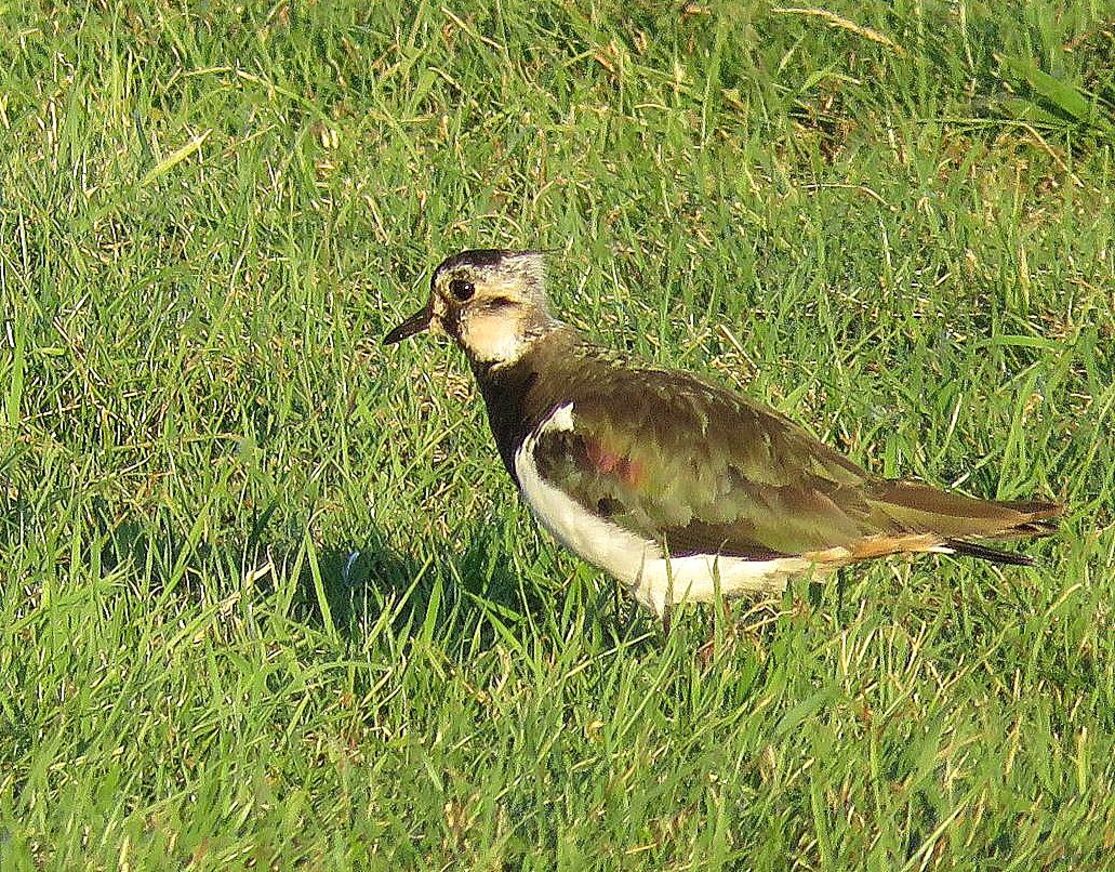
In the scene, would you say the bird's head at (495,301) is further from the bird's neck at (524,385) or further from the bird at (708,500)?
the bird at (708,500)

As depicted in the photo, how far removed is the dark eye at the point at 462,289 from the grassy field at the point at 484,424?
56 centimetres

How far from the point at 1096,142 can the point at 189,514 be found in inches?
161

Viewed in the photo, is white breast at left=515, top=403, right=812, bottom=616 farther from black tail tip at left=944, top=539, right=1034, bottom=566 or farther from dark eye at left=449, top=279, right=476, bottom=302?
dark eye at left=449, top=279, right=476, bottom=302

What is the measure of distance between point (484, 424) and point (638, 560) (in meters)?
1.35

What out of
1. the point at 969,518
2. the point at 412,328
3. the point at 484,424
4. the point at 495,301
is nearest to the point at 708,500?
the point at 969,518

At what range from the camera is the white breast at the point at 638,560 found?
5559 millimetres

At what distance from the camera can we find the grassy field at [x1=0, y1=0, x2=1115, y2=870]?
4473 millimetres

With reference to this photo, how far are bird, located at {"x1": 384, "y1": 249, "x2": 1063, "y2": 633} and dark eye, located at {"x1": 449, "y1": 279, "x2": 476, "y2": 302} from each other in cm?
59

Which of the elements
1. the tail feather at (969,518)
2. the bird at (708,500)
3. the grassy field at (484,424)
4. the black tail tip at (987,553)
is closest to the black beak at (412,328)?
the grassy field at (484,424)

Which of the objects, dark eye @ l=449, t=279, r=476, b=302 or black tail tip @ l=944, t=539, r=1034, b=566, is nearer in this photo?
black tail tip @ l=944, t=539, r=1034, b=566

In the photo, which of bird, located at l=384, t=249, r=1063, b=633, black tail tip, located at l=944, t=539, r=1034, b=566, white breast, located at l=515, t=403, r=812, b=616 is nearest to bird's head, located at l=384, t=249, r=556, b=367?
bird, located at l=384, t=249, r=1063, b=633

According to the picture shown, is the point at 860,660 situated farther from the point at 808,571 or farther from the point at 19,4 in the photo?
the point at 19,4

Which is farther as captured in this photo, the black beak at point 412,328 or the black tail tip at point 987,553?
the black beak at point 412,328

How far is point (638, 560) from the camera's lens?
5598 millimetres
